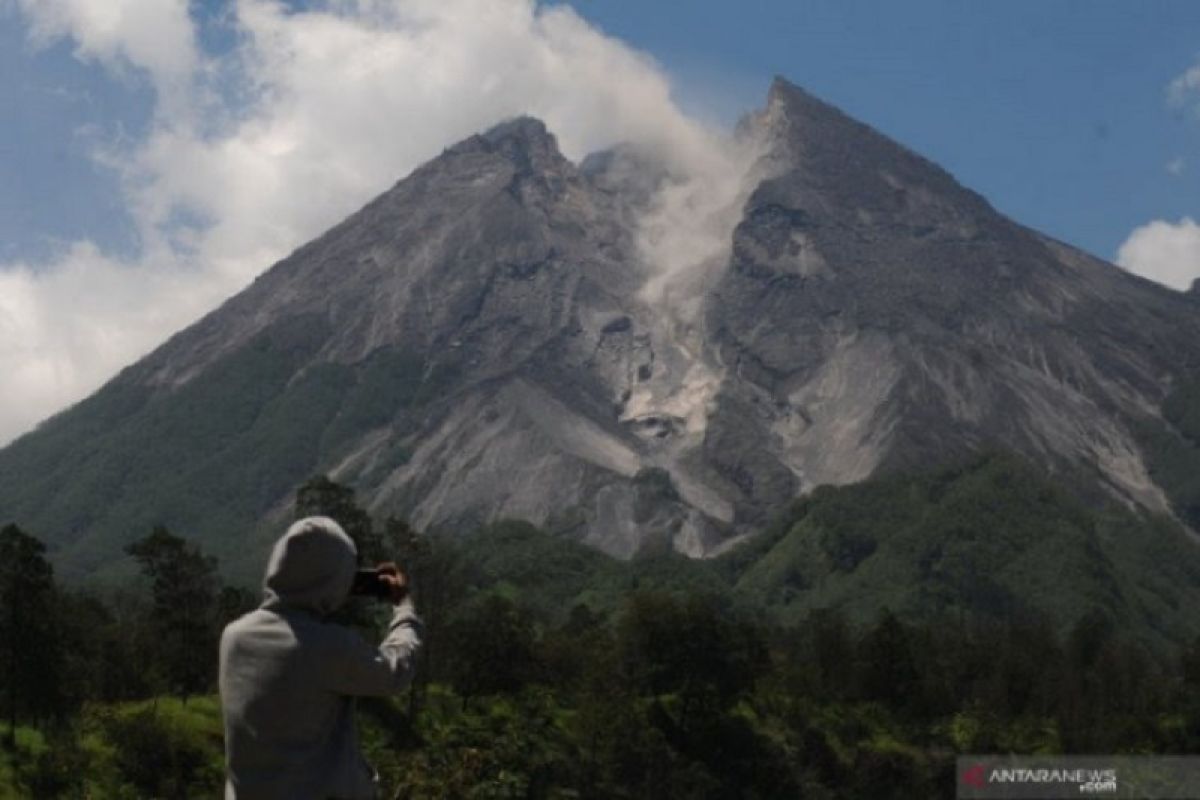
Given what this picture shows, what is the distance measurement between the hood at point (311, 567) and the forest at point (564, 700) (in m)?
36.9

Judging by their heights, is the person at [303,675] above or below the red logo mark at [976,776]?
above

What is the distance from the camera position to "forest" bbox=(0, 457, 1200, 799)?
177ft

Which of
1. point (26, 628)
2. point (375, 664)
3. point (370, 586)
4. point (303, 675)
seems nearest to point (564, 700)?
point (26, 628)

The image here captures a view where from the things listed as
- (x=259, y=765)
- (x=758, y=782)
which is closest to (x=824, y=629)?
(x=758, y=782)

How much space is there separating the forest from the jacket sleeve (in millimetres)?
37016

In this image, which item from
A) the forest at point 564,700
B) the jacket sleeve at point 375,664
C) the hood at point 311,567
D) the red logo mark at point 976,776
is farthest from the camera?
the red logo mark at point 976,776

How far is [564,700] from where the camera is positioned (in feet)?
268

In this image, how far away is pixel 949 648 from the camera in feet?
376

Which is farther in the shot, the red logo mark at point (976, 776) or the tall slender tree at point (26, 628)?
the tall slender tree at point (26, 628)

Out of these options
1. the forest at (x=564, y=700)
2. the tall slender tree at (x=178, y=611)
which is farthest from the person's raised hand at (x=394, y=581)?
the tall slender tree at (x=178, y=611)

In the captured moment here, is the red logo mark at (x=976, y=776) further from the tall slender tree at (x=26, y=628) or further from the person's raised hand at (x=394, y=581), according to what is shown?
the person's raised hand at (x=394, y=581)

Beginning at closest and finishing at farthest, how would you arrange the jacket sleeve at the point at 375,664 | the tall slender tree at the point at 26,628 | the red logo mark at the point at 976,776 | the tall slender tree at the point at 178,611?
the jacket sleeve at the point at 375,664
the red logo mark at the point at 976,776
the tall slender tree at the point at 26,628
the tall slender tree at the point at 178,611

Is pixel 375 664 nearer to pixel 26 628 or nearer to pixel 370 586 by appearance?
pixel 370 586

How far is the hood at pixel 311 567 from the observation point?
7.01 m
